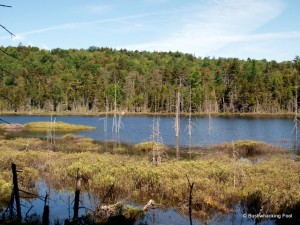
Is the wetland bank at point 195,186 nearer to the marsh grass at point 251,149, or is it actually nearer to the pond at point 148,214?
the pond at point 148,214

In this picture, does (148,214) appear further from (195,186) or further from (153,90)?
(153,90)

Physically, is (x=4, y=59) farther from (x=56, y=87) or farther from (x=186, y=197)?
(x=186, y=197)

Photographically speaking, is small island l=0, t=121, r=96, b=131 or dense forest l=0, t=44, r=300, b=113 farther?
dense forest l=0, t=44, r=300, b=113

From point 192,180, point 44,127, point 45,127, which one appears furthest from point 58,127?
point 192,180

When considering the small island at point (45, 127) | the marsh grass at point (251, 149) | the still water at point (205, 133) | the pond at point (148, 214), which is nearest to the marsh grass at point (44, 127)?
the small island at point (45, 127)

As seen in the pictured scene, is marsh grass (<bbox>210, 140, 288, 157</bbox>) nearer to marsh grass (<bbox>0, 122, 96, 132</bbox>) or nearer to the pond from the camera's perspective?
the pond

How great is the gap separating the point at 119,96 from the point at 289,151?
364 feet

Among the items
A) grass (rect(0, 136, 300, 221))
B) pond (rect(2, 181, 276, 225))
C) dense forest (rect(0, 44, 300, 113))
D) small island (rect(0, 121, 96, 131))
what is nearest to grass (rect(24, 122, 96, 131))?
small island (rect(0, 121, 96, 131))

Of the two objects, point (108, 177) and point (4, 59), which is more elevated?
point (4, 59)

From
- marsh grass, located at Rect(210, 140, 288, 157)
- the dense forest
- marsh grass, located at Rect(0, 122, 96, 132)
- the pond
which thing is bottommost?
the pond

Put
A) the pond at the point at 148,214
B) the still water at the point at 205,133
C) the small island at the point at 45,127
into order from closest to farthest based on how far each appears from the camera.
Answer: the pond at the point at 148,214, the still water at the point at 205,133, the small island at the point at 45,127

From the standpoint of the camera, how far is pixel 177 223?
57.7 ft

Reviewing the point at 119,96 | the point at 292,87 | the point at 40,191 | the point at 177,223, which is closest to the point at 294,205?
the point at 177,223

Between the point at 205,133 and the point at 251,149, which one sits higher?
the point at 205,133
